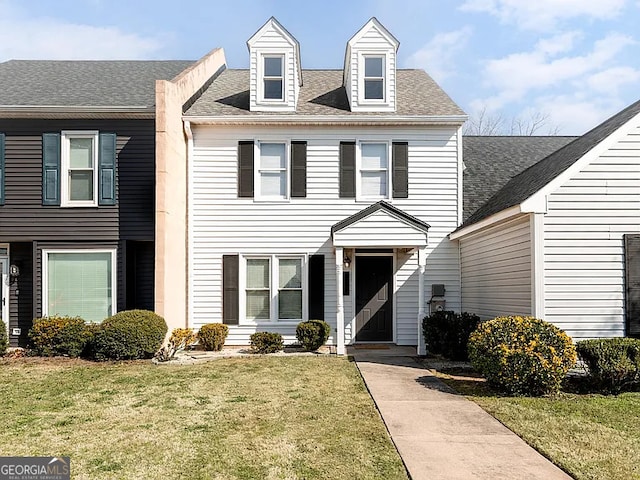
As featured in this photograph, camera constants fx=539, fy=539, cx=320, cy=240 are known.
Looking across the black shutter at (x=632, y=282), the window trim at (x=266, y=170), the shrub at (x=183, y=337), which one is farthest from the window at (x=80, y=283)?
the black shutter at (x=632, y=282)

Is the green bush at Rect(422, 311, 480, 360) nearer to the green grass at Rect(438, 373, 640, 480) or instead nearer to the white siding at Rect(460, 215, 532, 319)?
the white siding at Rect(460, 215, 532, 319)

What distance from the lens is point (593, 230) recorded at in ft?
30.6

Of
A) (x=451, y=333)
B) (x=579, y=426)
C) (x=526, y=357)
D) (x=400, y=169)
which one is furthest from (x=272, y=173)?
(x=579, y=426)

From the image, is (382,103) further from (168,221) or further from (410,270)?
(168,221)


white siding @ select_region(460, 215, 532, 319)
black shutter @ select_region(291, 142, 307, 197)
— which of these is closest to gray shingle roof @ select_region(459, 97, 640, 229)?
white siding @ select_region(460, 215, 532, 319)

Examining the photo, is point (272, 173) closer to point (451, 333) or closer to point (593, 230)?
point (451, 333)

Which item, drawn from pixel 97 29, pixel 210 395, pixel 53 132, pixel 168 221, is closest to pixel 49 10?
pixel 53 132

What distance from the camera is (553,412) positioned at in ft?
22.9

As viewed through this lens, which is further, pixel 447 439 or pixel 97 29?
pixel 97 29

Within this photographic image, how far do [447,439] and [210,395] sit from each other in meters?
3.70

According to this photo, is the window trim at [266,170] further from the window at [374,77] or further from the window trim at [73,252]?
the window trim at [73,252]

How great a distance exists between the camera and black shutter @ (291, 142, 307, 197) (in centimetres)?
1350

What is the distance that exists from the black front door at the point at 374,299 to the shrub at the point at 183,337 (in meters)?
4.08

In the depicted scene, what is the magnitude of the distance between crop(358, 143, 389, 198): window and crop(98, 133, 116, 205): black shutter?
5.91m
